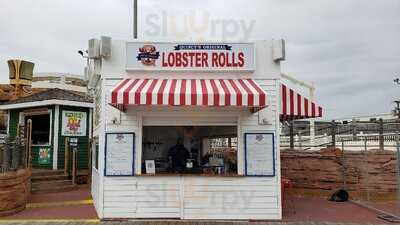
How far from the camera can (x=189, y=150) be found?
10367mm

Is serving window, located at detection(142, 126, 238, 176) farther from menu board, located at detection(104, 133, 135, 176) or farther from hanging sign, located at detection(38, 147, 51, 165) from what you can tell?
hanging sign, located at detection(38, 147, 51, 165)

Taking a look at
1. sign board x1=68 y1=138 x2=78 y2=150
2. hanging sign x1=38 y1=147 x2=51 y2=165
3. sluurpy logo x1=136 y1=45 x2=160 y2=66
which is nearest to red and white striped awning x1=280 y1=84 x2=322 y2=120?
sluurpy logo x1=136 y1=45 x2=160 y2=66

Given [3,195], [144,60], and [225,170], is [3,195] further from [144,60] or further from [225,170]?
[225,170]

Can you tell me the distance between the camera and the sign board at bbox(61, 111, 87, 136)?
16203mm

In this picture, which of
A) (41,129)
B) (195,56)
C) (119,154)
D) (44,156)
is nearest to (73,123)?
(41,129)

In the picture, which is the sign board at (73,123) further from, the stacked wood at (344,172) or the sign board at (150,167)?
the stacked wood at (344,172)

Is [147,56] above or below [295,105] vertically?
above

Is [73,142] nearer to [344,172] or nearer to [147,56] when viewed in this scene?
[147,56]

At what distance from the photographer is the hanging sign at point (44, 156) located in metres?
16.0

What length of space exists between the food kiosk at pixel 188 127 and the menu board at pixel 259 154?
2cm

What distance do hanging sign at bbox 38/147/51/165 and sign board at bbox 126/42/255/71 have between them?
8.04m

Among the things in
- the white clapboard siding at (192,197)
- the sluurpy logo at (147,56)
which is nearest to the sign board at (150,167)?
the white clapboard siding at (192,197)

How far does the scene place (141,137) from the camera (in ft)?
31.7

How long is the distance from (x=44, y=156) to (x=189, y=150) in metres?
8.03
